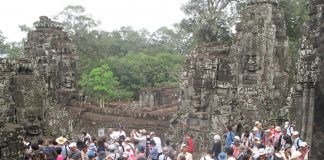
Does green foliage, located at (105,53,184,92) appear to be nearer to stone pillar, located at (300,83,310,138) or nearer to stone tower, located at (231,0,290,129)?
stone tower, located at (231,0,290,129)

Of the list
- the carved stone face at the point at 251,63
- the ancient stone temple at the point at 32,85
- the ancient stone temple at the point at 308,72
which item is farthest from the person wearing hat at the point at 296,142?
the carved stone face at the point at 251,63

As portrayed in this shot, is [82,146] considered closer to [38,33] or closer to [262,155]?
[262,155]

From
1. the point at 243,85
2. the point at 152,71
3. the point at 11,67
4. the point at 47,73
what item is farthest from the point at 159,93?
the point at 11,67

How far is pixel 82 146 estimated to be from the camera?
1005 centimetres

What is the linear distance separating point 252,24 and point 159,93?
2255 cm

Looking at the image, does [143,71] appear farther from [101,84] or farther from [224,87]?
[224,87]

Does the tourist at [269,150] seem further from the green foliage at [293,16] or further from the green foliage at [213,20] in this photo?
the green foliage at [213,20]

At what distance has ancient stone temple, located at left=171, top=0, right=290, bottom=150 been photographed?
16734 mm

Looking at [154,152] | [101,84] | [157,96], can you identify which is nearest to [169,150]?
[154,152]

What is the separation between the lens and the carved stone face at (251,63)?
17016 millimetres

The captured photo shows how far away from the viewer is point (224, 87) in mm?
18891

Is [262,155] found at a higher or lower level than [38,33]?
lower

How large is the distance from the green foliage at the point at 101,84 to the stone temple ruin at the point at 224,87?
437 inches

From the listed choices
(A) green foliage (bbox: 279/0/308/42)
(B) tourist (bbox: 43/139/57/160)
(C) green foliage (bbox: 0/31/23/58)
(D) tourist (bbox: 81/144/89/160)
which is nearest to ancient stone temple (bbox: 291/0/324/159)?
(D) tourist (bbox: 81/144/89/160)
